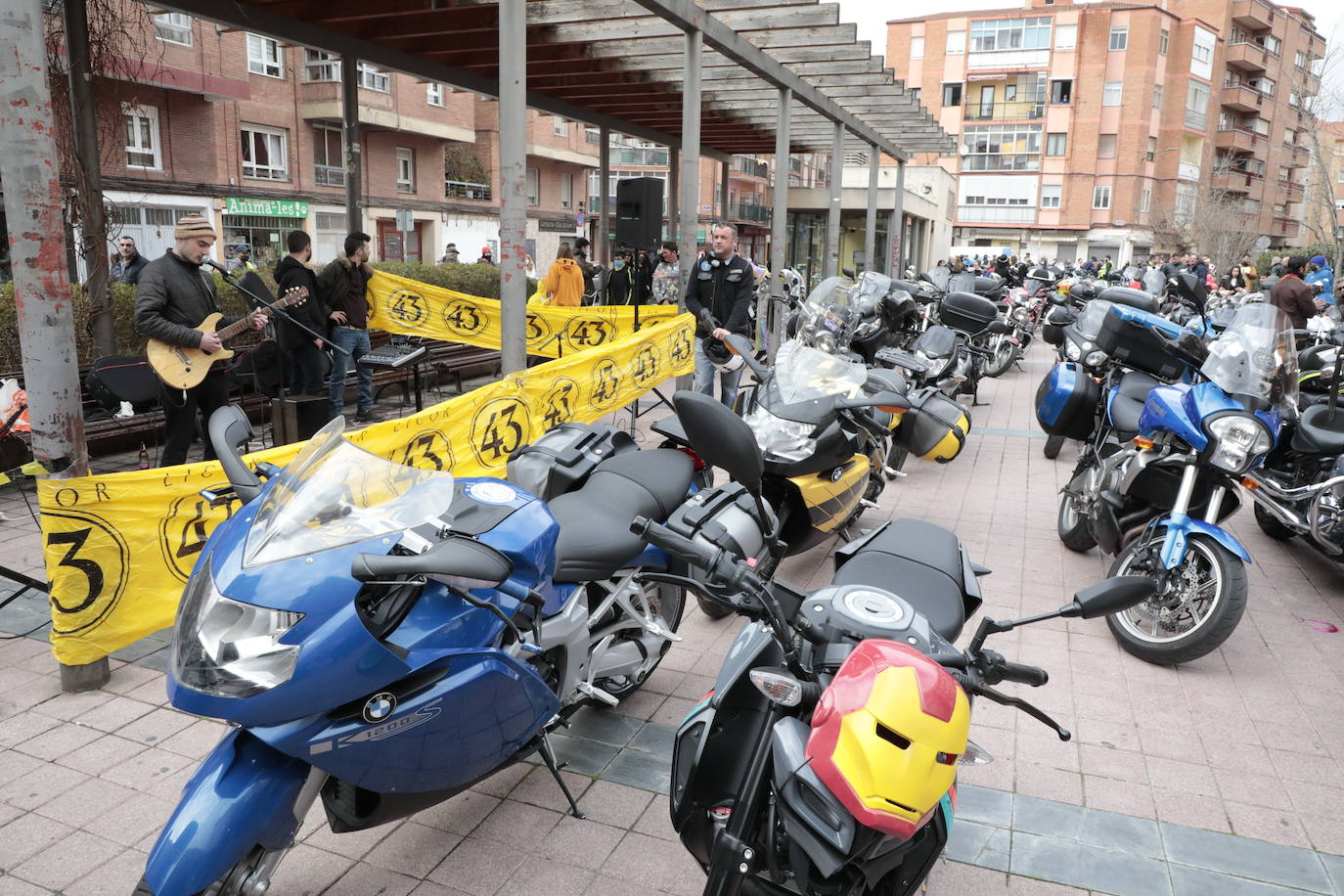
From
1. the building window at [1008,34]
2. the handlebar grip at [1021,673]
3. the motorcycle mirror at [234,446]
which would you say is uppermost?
the building window at [1008,34]

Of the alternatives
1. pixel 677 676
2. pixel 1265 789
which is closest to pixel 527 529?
pixel 677 676

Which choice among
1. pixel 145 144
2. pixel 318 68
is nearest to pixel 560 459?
pixel 145 144

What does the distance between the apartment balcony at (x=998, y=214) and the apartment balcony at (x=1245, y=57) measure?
1836cm

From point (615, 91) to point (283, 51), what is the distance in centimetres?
2219

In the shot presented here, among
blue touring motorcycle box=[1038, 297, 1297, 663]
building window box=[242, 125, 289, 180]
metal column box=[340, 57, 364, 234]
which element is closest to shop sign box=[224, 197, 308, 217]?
building window box=[242, 125, 289, 180]

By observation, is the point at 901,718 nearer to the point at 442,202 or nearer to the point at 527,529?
the point at 527,529

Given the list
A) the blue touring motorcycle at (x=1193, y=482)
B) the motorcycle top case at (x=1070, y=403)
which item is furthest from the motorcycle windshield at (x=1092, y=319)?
the blue touring motorcycle at (x=1193, y=482)

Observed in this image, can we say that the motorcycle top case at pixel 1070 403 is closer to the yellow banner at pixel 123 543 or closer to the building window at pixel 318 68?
the yellow banner at pixel 123 543

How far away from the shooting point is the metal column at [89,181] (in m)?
Result: 7.71

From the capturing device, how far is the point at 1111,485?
516 centimetres

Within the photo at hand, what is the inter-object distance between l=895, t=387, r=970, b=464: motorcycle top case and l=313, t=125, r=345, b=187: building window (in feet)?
95.4

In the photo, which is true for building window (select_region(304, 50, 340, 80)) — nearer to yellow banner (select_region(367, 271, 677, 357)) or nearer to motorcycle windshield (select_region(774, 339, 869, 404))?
yellow banner (select_region(367, 271, 677, 357))

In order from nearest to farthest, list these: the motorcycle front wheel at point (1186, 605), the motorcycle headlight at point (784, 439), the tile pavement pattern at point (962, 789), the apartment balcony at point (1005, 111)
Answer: the tile pavement pattern at point (962, 789)
the motorcycle front wheel at point (1186, 605)
the motorcycle headlight at point (784, 439)
the apartment balcony at point (1005, 111)

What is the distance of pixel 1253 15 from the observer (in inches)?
2426
